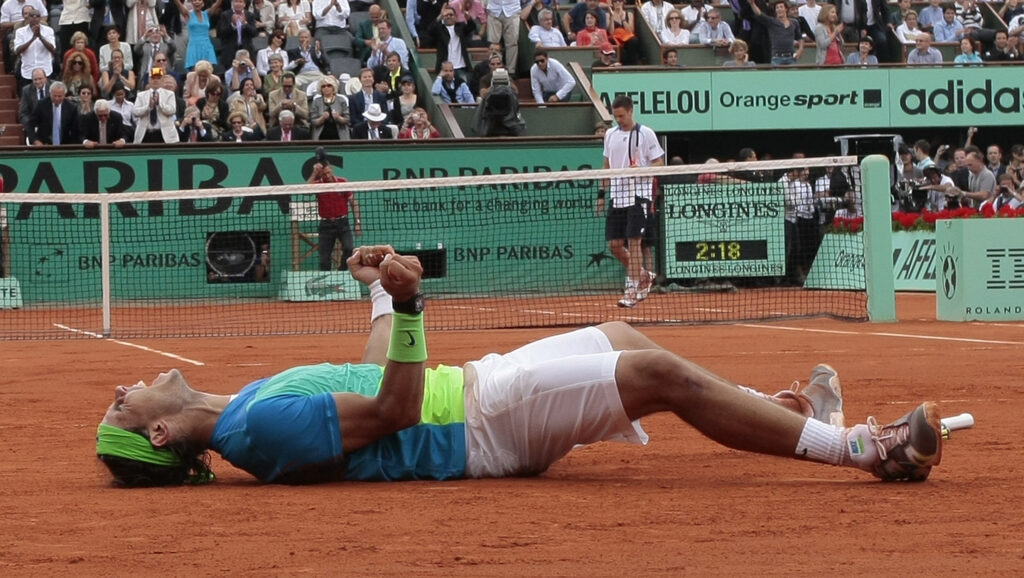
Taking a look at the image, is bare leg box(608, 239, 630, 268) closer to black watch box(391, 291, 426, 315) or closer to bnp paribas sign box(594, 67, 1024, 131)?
bnp paribas sign box(594, 67, 1024, 131)

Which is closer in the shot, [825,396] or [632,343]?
[632,343]

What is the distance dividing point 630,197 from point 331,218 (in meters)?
4.13

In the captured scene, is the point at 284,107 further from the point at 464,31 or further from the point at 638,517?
the point at 638,517

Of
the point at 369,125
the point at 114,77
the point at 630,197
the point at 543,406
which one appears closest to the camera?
the point at 543,406

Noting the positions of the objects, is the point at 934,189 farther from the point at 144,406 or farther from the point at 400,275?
the point at 400,275

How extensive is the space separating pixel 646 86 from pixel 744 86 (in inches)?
69.5

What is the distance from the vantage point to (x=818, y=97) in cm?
2605

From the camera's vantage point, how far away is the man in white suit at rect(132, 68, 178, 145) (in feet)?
71.5

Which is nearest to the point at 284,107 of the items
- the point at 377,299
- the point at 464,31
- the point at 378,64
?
the point at 378,64

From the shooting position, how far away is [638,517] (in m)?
4.84

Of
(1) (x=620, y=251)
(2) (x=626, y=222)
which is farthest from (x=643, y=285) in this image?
(2) (x=626, y=222)

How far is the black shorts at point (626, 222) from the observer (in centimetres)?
1758

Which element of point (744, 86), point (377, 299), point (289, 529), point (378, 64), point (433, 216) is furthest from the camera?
point (744, 86)

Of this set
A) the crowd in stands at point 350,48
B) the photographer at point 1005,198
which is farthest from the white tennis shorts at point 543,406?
the crowd in stands at point 350,48
